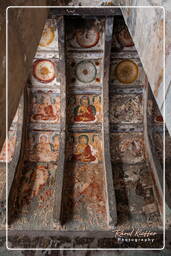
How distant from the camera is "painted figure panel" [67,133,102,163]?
529 centimetres

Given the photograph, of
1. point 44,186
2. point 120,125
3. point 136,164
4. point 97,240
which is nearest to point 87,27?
point 120,125

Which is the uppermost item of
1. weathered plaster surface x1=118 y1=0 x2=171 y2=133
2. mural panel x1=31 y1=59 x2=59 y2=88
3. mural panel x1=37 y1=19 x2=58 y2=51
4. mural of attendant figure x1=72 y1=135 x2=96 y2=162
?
mural panel x1=37 y1=19 x2=58 y2=51

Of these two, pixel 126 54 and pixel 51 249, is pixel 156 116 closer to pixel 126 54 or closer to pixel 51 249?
pixel 126 54

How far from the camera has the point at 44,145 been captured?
5363mm

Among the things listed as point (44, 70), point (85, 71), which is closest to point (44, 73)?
point (44, 70)

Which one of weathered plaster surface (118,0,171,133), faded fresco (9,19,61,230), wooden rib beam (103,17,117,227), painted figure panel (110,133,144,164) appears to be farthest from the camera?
painted figure panel (110,133,144,164)

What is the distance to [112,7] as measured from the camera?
3598mm

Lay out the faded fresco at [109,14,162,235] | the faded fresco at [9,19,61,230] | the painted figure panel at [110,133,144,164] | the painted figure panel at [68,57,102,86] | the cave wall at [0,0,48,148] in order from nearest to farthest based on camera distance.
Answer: the cave wall at [0,0,48,148] < the faded fresco at [9,19,61,230] < the faded fresco at [109,14,162,235] < the painted figure panel at [68,57,102,86] < the painted figure panel at [110,133,144,164]

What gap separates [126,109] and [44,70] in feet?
7.20

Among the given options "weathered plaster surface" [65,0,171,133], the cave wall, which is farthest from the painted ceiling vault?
"weathered plaster surface" [65,0,171,133]

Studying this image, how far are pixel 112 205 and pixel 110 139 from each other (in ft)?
5.49

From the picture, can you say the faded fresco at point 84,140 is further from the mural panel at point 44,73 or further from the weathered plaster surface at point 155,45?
the weathered plaster surface at point 155,45

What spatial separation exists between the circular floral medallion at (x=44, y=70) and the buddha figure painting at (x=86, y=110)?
0.93m

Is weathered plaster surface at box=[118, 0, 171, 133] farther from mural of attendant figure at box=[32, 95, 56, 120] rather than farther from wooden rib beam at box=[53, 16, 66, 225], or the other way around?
mural of attendant figure at box=[32, 95, 56, 120]
